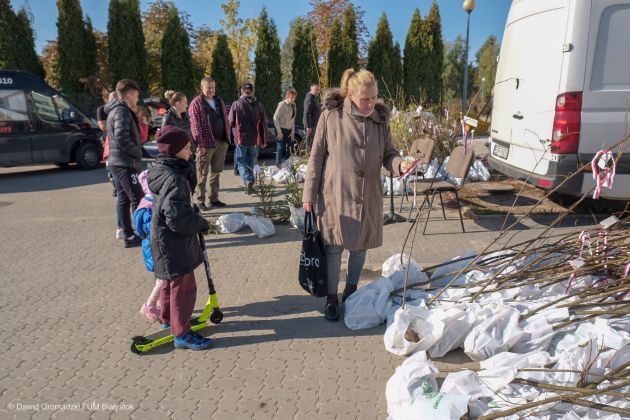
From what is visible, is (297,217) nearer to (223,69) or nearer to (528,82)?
(528,82)

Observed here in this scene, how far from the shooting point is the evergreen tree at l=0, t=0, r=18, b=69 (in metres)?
17.1

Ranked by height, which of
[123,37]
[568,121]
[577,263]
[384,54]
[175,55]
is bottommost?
[577,263]

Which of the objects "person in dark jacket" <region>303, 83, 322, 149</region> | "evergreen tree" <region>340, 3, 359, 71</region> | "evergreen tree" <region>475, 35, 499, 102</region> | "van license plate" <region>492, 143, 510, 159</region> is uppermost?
"evergreen tree" <region>340, 3, 359, 71</region>

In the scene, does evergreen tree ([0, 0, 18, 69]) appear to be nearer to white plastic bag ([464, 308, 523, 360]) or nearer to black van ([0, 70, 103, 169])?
black van ([0, 70, 103, 169])

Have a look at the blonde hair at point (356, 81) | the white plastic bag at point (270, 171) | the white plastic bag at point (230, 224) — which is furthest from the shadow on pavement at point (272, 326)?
the white plastic bag at point (270, 171)

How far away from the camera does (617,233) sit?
11.2ft

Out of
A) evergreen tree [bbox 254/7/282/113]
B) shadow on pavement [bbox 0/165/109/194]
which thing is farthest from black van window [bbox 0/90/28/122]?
evergreen tree [bbox 254/7/282/113]

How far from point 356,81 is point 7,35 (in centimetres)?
1871

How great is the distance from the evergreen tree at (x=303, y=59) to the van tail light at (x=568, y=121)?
623 inches

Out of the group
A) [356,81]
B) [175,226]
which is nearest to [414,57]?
[356,81]

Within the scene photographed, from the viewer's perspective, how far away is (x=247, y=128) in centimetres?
816

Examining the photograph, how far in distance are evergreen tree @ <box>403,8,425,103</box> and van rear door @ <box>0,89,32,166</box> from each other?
50.2 feet

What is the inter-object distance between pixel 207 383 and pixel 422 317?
1449 millimetres

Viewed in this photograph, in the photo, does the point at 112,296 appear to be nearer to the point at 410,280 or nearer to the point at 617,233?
the point at 410,280
